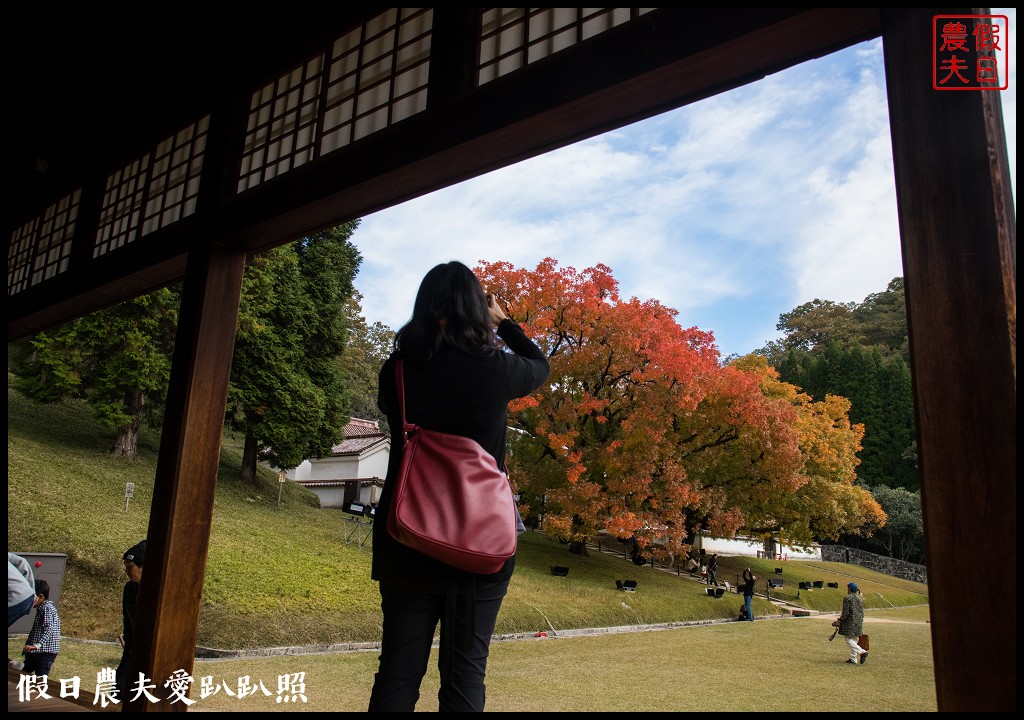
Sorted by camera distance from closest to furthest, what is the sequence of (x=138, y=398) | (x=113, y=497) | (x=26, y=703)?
(x=26, y=703)
(x=113, y=497)
(x=138, y=398)

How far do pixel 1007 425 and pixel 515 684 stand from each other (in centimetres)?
670

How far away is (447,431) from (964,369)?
1098mm

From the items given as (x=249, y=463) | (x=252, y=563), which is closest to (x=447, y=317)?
(x=252, y=563)

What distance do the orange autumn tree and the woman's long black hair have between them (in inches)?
452

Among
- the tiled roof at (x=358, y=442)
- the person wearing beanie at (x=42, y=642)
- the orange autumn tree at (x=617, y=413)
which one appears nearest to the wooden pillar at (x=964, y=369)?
the person wearing beanie at (x=42, y=642)

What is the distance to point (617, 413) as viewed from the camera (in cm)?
1553

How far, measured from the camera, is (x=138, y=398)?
579 inches

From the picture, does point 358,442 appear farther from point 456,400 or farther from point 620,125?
point 456,400

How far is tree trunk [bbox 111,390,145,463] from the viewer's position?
47.3ft

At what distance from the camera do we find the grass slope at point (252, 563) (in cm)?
908

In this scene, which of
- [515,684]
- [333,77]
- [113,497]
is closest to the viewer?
[333,77]

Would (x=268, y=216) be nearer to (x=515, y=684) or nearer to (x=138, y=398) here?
(x=515, y=684)

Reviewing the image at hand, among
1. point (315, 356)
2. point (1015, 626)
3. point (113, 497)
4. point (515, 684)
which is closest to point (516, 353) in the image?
point (1015, 626)

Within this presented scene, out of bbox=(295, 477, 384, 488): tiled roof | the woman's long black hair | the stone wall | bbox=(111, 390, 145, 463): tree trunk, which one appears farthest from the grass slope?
the stone wall
